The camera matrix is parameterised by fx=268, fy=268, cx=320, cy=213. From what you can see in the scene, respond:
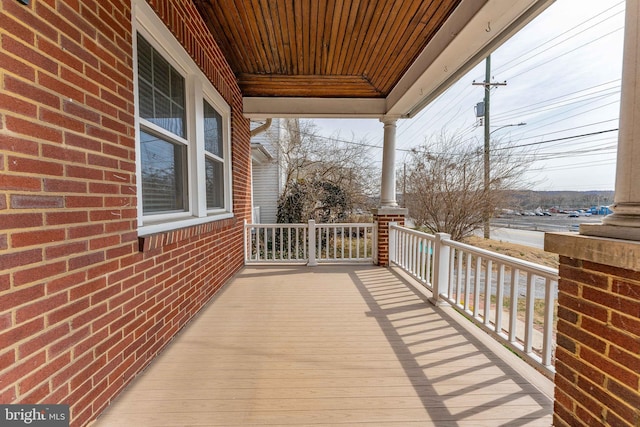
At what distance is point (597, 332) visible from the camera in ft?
3.90

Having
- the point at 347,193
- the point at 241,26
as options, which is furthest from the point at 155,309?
the point at 347,193

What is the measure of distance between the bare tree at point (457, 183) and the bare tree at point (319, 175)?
74.2 inches

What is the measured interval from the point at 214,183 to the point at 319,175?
5278mm

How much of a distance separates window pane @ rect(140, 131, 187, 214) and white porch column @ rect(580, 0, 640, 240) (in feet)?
9.10

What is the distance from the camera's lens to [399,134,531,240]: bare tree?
6.81 meters

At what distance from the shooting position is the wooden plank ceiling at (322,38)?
262cm

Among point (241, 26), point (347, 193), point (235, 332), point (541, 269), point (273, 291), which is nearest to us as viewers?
point (541, 269)

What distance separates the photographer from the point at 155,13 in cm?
197

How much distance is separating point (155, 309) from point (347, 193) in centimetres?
693

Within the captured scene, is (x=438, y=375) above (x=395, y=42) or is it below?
below

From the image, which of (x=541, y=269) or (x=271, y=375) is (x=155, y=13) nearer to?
(x=271, y=375)

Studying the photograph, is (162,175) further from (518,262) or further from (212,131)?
(518,262)

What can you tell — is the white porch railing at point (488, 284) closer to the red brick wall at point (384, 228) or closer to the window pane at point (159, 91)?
the red brick wall at point (384, 228)

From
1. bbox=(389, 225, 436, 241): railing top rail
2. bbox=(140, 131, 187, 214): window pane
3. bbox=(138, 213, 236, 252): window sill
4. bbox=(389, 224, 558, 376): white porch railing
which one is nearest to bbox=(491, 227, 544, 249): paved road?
bbox=(389, 224, 558, 376): white porch railing
